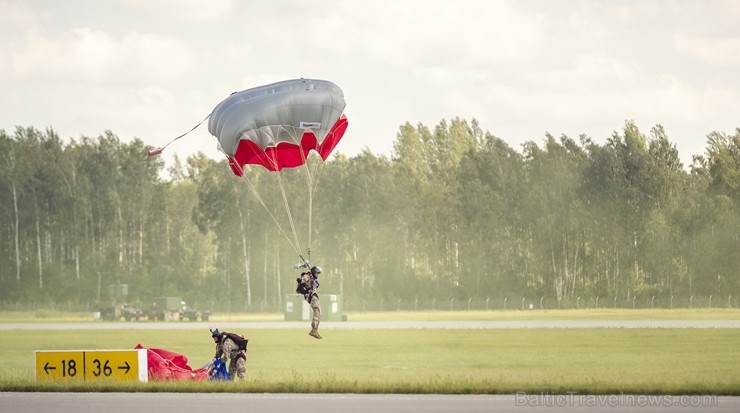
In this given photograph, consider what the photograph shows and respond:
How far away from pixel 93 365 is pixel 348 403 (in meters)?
7.13

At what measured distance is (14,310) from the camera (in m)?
94.4

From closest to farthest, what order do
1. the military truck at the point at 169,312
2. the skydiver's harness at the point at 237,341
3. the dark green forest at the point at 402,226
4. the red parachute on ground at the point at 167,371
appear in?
the skydiver's harness at the point at 237,341
the red parachute on ground at the point at 167,371
the military truck at the point at 169,312
the dark green forest at the point at 402,226

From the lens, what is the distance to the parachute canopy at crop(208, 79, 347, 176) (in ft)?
88.0

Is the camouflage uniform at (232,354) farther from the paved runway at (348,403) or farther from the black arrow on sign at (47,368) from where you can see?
the black arrow on sign at (47,368)

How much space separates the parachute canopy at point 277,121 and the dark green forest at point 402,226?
229 feet

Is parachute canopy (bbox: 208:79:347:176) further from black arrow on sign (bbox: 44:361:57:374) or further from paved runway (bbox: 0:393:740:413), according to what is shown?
paved runway (bbox: 0:393:740:413)

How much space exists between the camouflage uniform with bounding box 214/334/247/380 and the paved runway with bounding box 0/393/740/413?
5.64 ft

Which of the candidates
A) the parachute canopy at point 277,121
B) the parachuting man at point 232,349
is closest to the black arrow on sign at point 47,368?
the parachuting man at point 232,349

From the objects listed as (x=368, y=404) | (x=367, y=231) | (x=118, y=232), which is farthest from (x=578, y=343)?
(x=118, y=232)

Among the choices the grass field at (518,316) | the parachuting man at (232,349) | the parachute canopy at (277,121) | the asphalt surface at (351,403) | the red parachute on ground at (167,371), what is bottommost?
the grass field at (518,316)

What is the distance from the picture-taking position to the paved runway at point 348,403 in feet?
65.5

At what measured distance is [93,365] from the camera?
25.2m

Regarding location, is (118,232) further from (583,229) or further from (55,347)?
(55,347)

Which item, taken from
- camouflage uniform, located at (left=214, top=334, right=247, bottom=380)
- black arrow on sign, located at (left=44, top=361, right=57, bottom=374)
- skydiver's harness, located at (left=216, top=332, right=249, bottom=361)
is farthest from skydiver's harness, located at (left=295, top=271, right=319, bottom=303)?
black arrow on sign, located at (left=44, top=361, right=57, bottom=374)
